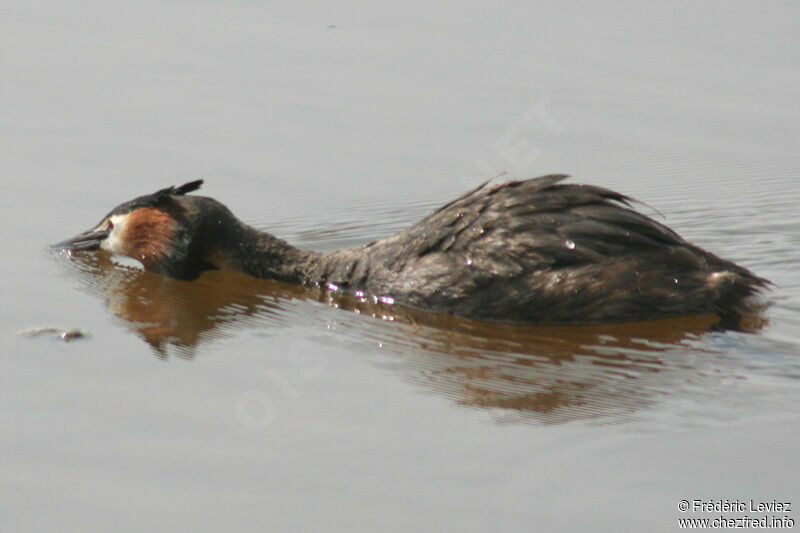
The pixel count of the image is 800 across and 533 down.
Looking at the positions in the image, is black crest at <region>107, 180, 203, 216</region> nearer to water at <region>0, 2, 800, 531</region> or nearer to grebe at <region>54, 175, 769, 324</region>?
water at <region>0, 2, 800, 531</region>

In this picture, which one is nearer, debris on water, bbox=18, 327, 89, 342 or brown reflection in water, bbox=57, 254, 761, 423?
brown reflection in water, bbox=57, 254, 761, 423

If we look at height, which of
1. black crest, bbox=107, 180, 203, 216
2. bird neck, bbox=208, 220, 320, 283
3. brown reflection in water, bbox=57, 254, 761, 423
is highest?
black crest, bbox=107, 180, 203, 216

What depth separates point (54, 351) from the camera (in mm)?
6754

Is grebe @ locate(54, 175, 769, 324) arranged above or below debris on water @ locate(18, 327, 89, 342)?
above

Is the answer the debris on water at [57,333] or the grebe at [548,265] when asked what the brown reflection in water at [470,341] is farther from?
the debris on water at [57,333]

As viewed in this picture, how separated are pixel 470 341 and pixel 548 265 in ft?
2.29

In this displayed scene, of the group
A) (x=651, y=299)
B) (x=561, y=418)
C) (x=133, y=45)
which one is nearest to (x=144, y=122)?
(x=133, y=45)

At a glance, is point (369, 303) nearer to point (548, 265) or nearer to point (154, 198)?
point (548, 265)

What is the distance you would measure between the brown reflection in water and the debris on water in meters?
0.37

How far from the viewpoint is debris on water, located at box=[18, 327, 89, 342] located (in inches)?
276

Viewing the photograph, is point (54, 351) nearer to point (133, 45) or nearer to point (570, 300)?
point (570, 300)

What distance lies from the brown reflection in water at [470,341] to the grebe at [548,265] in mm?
105

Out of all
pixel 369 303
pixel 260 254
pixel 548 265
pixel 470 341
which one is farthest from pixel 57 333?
pixel 548 265

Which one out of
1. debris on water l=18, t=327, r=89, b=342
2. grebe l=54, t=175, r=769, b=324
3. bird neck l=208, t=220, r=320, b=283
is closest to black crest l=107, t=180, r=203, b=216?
bird neck l=208, t=220, r=320, b=283
